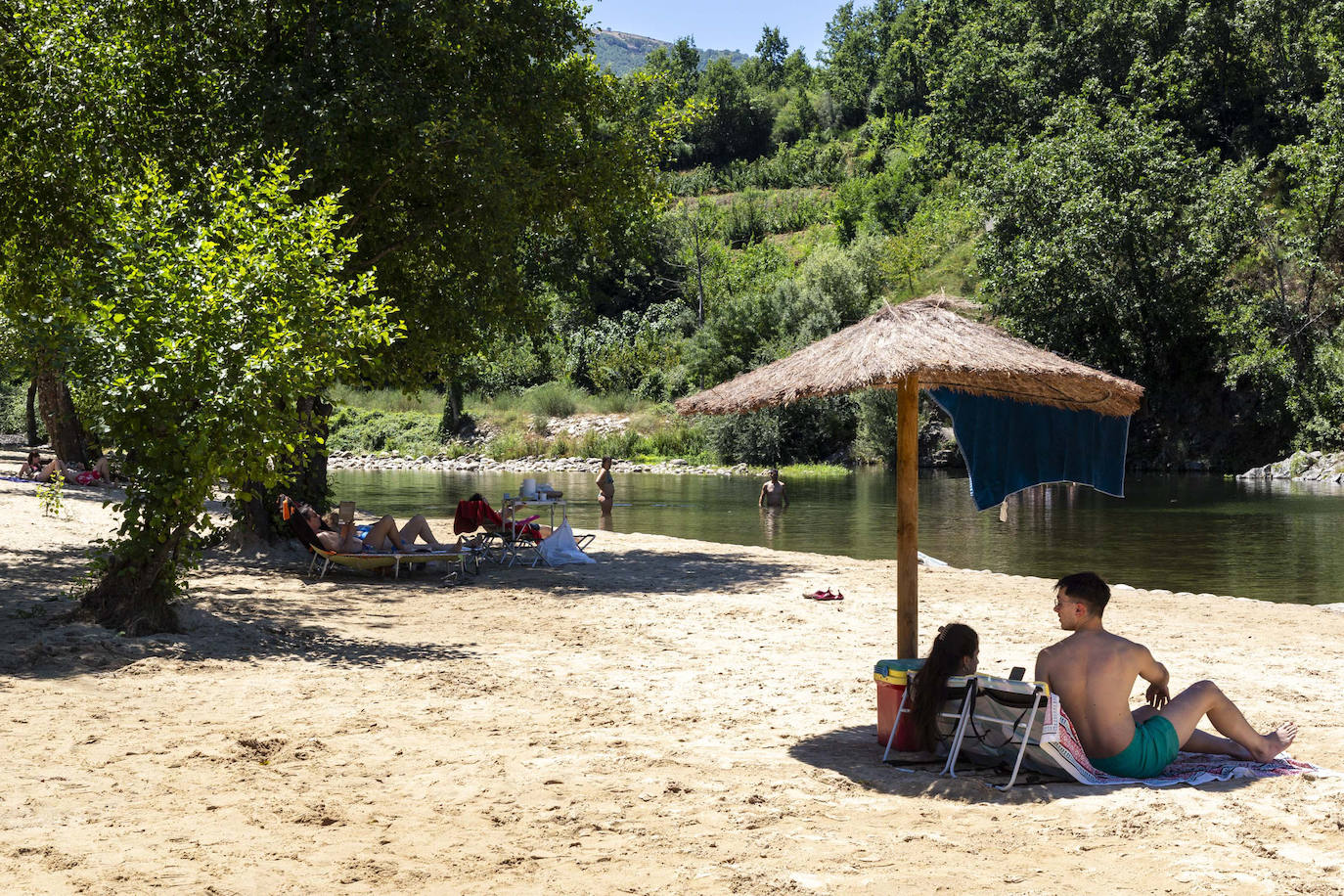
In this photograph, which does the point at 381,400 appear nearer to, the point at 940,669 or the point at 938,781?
the point at 940,669

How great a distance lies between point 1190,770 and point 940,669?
4.42ft

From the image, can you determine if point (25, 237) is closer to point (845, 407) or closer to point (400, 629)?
point (400, 629)

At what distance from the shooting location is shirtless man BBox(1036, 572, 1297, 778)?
5684 mm

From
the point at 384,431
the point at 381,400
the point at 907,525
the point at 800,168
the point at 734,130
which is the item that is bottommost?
the point at 907,525

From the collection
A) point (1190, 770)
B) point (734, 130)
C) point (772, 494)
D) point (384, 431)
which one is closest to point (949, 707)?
point (1190, 770)

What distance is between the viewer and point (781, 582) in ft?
44.6

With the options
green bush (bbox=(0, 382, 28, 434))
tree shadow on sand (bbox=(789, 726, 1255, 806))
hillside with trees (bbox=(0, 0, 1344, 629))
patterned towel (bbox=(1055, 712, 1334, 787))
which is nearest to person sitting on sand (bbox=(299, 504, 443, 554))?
hillside with trees (bbox=(0, 0, 1344, 629))

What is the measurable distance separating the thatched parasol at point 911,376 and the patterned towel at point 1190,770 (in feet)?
5.91

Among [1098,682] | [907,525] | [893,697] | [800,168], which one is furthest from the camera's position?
[800,168]

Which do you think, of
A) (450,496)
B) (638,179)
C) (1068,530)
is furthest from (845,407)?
(638,179)

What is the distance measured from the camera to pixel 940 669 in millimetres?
5949

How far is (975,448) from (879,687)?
2878mm

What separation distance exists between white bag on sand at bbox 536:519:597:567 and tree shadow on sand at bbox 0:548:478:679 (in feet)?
11.5

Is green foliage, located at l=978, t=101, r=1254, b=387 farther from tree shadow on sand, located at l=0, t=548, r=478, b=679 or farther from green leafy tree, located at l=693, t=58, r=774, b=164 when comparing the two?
green leafy tree, located at l=693, t=58, r=774, b=164
